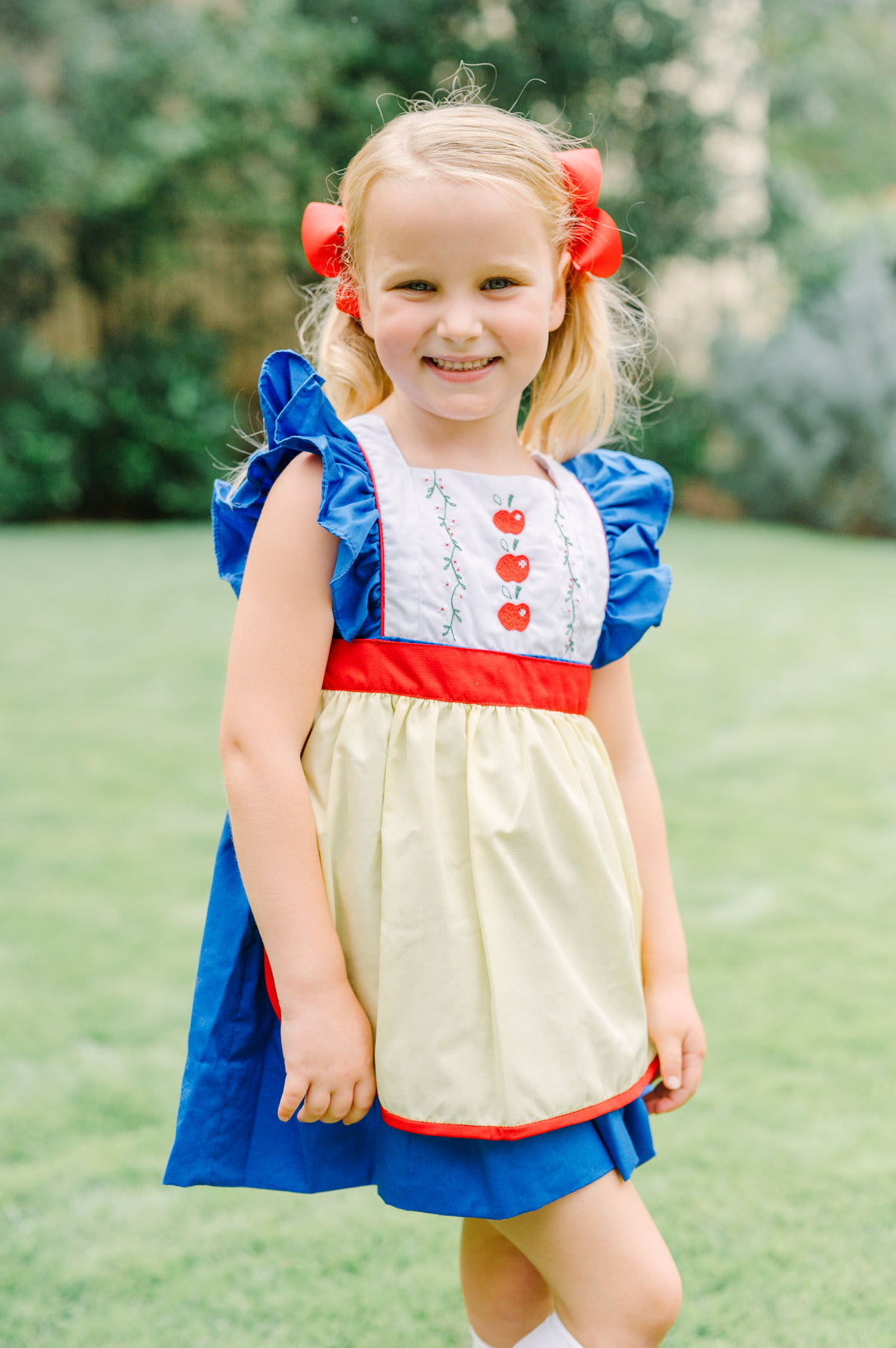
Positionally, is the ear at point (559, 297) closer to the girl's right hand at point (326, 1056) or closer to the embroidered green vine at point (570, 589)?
the embroidered green vine at point (570, 589)

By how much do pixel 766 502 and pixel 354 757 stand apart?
10176 millimetres

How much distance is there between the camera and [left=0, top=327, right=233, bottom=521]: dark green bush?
9.62 meters

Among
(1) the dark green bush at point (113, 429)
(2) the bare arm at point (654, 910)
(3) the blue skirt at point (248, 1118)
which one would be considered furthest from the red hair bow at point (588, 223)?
(1) the dark green bush at point (113, 429)

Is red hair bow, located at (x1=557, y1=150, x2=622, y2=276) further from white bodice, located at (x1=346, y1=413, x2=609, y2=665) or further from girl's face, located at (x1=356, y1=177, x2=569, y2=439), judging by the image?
white bodice, located at (x1=346, y1=413, x2=609, y2=665)

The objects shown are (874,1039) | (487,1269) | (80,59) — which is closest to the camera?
(487,1269)

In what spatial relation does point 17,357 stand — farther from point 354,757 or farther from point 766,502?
point 354,757

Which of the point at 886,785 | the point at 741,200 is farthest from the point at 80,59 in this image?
the point at 886,785

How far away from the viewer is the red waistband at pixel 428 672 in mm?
1146

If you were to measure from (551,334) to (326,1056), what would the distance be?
0.81m

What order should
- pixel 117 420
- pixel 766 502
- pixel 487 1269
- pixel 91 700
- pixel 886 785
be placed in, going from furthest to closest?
pixel 766 502 → pixel 117 420 → pixel 91 700 → pixel 886 785 → pixel 487 1269

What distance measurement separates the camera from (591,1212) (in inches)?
44.5

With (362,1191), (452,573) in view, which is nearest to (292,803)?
(452,573)

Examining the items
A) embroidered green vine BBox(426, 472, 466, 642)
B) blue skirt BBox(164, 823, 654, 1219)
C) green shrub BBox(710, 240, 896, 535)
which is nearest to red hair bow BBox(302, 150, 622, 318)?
embroidered green vine BBox(426, 472, 466, 642)

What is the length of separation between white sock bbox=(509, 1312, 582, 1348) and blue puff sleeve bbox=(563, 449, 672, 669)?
2.12 ft
